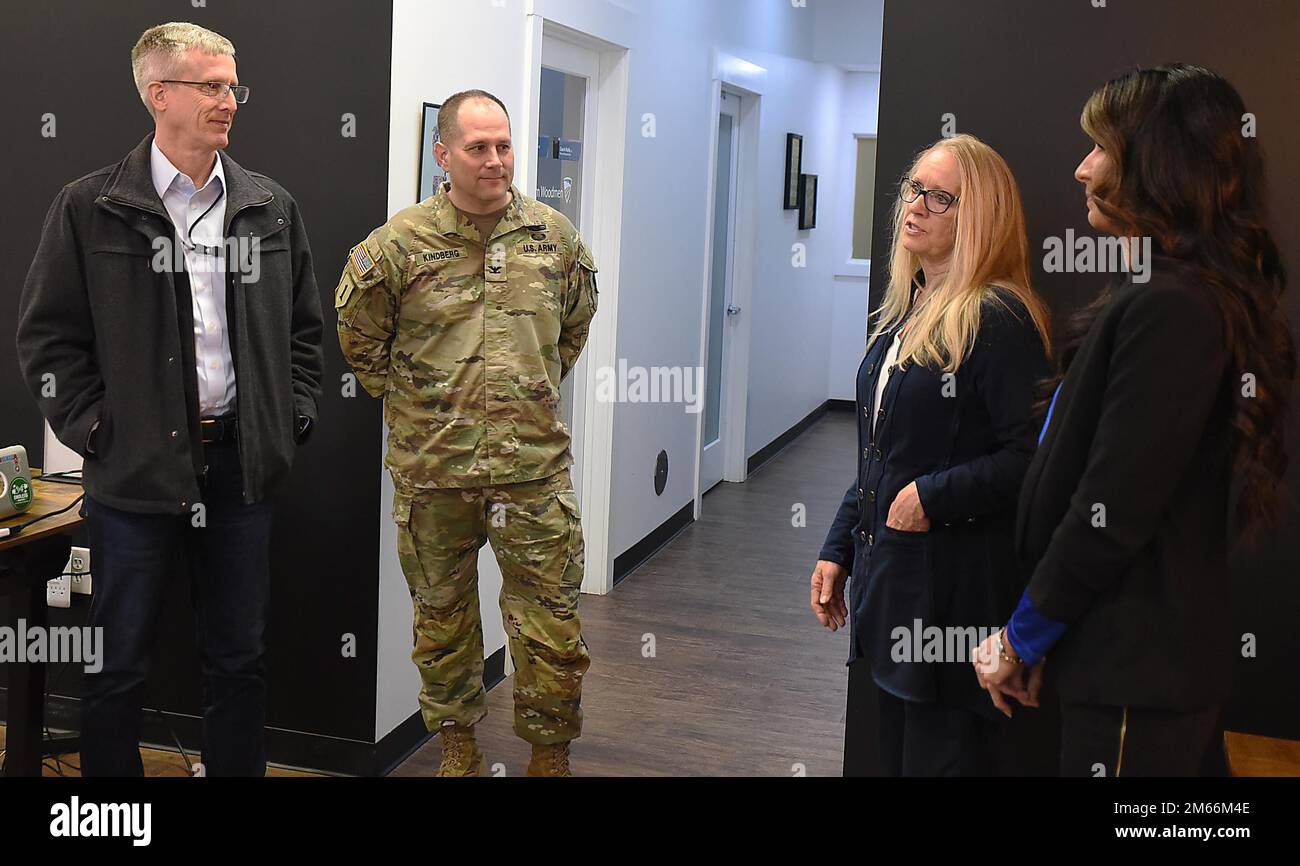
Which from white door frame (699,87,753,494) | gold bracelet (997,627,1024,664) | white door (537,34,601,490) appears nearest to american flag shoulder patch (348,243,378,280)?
white door (537,34,601,490)

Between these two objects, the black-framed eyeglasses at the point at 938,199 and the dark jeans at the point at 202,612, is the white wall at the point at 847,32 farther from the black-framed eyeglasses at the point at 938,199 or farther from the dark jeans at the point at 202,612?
the dark jeans at the point at 202,612

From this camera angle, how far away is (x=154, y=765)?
341 centimetres

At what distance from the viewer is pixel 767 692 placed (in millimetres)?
4223

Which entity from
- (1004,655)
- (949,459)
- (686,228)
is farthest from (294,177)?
(686,228)

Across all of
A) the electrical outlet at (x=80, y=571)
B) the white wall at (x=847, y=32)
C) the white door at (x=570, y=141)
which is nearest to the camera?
the electrical outlet at (x=80, y=571)

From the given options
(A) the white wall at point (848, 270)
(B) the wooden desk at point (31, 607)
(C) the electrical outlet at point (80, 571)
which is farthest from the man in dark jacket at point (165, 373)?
(A) the white wall at point (848, 270)

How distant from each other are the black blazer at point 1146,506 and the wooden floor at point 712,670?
1.83m

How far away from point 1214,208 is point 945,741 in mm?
1060

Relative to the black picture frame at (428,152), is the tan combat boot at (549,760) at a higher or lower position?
lower

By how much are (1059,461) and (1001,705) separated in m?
0.42

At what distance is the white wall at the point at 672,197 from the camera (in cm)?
348

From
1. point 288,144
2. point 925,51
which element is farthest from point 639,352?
point 925,51

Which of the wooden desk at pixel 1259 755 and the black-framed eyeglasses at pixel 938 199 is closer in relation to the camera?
the black-framed eyeglasses at pixel 938 199

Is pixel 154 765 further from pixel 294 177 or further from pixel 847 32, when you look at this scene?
pixel 847 32
